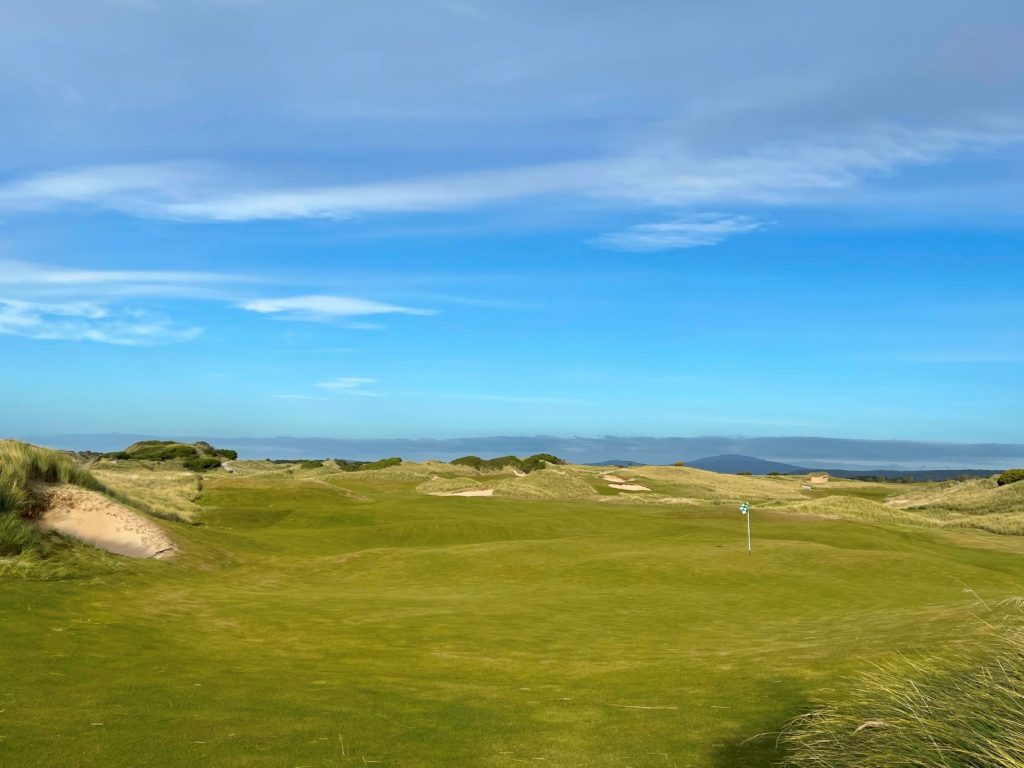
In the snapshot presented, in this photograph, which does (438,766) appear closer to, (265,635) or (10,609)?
(265,635)

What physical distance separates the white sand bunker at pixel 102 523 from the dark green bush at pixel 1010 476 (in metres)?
86.6

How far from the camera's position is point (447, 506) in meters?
52.1

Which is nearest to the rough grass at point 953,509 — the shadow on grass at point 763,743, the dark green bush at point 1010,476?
the dark green bush at point 1010,476

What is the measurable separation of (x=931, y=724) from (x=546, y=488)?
7330 cm

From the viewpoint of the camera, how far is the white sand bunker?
26.5 metres

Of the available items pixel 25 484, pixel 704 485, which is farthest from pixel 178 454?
pixel 25 484

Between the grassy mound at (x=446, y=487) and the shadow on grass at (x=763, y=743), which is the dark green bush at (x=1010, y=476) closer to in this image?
the grassy mound at (x=446, y=487)

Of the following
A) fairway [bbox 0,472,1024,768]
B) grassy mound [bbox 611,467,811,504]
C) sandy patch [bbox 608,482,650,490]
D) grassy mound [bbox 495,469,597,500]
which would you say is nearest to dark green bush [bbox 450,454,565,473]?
grassy mound [bbox 611,467,811,504]

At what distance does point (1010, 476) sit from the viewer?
84938mm

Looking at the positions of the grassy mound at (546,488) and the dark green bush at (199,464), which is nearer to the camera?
the grassy mound at (546,488)

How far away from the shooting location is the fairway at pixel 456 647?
9.83m

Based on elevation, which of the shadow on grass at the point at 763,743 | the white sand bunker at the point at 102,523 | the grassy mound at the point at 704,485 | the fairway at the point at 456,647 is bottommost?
the grassy mound at the point at 704,485

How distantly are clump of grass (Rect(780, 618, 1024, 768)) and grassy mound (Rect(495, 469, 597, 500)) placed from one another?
61.5 m

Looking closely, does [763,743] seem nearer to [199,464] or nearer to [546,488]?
[546,488]
